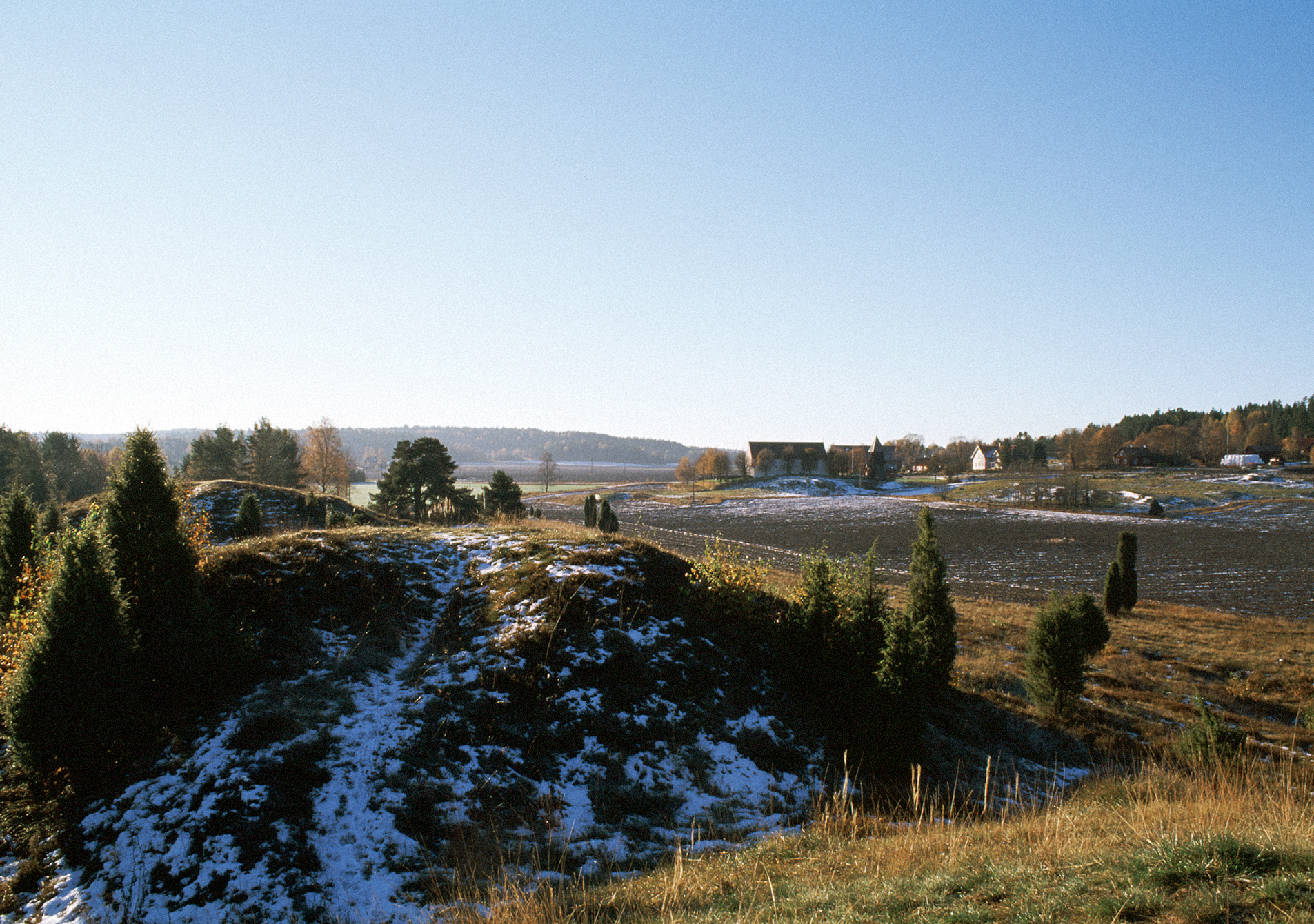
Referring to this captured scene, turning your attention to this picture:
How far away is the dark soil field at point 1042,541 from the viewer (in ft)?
96.6

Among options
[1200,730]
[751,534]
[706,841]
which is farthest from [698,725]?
[751,534]

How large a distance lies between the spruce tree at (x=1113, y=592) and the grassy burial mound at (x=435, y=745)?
20384mm

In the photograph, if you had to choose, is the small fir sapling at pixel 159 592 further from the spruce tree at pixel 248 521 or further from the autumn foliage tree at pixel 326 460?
the autumn foliage tree at pixel 326 460

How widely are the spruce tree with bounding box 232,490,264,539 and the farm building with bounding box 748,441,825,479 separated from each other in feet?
318

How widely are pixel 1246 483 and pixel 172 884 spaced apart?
102734mm

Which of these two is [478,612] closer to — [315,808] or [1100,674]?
[315,808]

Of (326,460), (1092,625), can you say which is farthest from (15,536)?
(326,460)

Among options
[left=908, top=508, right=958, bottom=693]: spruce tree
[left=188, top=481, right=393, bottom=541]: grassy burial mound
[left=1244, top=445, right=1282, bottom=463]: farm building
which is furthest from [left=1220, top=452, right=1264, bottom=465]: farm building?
[left=188, top=481, right=393, bottom=541]: grassy burial mound

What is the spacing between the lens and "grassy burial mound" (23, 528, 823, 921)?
18.5 ft

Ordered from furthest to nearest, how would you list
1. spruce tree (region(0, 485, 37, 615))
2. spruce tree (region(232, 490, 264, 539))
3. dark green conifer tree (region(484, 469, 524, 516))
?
dark green conifer tree (region(484, 469, 524, 516))
spruce tree (region(232, 490, 264, 539))
spruce tree (region(0, 485, 37, 615))

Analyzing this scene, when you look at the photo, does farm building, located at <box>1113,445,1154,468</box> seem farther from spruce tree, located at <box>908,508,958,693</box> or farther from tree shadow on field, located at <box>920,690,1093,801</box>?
tree shadow on field, located at <box>920,690,1093,801</box>

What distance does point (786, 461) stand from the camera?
11362 centimetres

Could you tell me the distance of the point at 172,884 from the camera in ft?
17.6

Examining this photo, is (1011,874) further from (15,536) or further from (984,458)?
(984,458)
